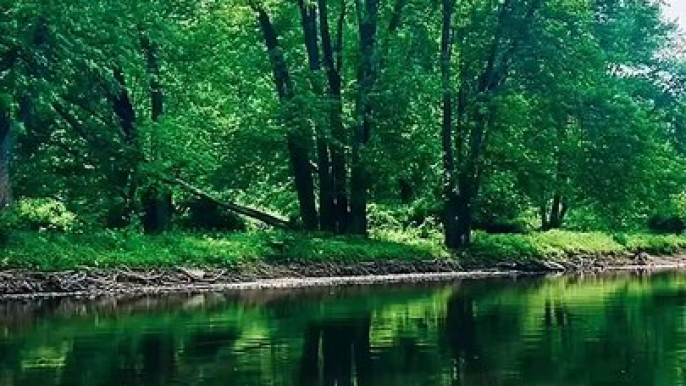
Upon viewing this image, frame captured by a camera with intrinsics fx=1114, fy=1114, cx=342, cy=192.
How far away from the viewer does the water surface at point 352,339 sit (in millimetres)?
14984

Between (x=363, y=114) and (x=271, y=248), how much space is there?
714 cm

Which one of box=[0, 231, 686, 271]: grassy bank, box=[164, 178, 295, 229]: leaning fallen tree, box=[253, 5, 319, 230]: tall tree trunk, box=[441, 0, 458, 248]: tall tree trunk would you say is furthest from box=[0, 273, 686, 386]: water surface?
box=[441, 0, 458, 248]: tall tree trunk

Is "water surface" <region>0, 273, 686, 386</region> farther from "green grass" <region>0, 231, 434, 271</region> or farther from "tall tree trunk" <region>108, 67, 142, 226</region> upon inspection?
"tall tree trunk" <region>108, 67, 142, 226</region>

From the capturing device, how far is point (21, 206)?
112 ft

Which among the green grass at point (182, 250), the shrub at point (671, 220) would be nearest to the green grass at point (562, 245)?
the green grass at point (182, 250)

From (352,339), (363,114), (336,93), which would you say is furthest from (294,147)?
(352,339)

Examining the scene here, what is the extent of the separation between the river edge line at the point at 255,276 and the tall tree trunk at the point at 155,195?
16.9 feet

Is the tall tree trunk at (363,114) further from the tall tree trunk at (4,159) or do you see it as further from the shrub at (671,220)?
the shrub at (671,220)

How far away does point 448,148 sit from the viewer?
139 ft

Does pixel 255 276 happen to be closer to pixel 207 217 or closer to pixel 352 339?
pixel 207 217

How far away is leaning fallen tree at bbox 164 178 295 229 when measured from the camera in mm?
38062

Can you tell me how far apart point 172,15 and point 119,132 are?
535 cm

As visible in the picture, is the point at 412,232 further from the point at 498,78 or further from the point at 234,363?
the point at 234,363

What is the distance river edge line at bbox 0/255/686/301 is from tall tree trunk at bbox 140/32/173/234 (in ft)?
16.9
